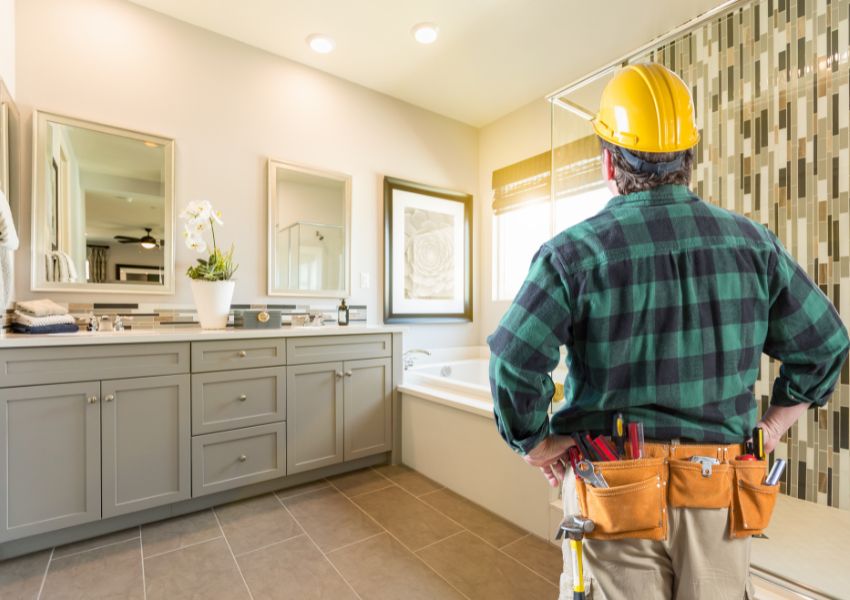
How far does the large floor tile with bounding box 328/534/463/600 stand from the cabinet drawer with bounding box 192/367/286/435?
0.81 m

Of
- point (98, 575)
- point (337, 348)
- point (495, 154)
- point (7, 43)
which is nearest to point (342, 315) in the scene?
point (337, 348)

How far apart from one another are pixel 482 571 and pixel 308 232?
2237 mm

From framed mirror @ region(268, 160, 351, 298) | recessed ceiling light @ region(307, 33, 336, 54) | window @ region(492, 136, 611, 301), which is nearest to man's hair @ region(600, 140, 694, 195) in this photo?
window @ region(492, 136, 611, 301)

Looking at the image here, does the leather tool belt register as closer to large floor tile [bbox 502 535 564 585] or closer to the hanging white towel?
large floor tile [bbox 502 535 564 585]

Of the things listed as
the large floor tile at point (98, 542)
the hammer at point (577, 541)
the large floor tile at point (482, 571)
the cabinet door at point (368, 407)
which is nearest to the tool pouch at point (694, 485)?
the hammer at point (577, 541)

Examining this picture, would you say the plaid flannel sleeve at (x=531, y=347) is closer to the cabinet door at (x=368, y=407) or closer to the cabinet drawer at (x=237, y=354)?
the cabinet drawer at (x=237, y=354)

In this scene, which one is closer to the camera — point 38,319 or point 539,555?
point 539,555

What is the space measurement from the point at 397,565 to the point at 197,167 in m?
2.37

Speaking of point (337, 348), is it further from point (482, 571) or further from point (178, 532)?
point (482, 571)

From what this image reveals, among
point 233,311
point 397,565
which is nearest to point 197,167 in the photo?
point 233,311

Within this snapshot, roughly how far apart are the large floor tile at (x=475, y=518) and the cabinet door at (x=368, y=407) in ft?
1.69

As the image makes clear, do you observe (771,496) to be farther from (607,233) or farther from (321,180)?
(321,180)

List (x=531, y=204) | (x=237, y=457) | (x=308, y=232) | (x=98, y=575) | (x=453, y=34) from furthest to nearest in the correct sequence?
(x=531, y=204) → (x=308, y=232) → (x=453, y=34) → (x=237, y=457) → (x=98, y=575)

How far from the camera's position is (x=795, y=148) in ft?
5.57
